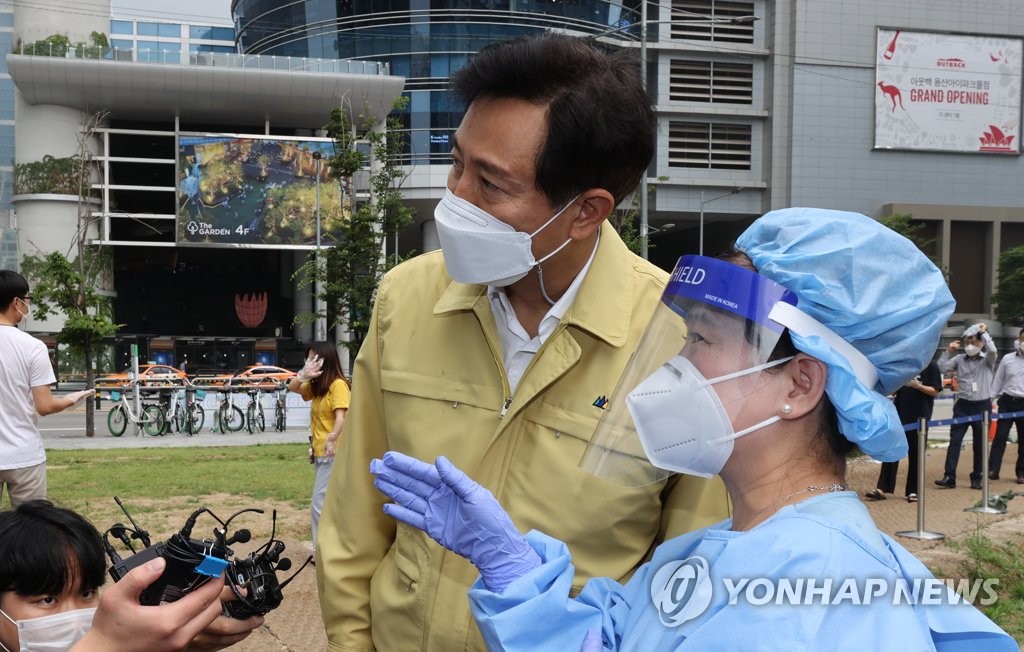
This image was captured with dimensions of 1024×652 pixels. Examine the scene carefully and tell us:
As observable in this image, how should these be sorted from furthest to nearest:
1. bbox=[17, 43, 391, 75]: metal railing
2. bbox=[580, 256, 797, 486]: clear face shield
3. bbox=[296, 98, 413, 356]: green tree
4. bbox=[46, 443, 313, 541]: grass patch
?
bbox=[17, 43, 391, 75]: metal railing < bbox=[296, 98, 413, 356]: green tree < bbox=[46, 443, 313, 541]: grass patch < bbox=[580, 256, 797, 486]: clear face shield

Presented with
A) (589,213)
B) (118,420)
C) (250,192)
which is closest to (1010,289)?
(250,192)

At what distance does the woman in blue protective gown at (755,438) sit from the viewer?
1.50 meters

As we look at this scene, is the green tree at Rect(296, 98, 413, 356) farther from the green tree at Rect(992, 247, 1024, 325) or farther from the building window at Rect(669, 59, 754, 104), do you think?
the green tree at Rect(992, 247, 1024, 325)

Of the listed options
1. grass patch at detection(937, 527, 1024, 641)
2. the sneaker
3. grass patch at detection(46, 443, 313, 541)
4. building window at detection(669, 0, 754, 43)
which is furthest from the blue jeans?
building window at detection(669, 0, 754, 43)

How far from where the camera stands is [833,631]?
133cm

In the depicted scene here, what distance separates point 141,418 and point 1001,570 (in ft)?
54.5

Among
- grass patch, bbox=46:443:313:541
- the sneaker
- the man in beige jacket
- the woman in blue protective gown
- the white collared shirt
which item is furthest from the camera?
the sneaker

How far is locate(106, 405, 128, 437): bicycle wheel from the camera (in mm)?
18688

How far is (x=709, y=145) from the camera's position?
46719mm

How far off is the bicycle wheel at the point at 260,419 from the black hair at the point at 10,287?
13.6 m

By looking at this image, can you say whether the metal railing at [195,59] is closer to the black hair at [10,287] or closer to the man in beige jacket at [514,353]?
the black hair at [10,287]

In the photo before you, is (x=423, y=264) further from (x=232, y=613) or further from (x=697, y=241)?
(x=697, y=241)

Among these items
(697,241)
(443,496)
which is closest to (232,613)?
(443,496)

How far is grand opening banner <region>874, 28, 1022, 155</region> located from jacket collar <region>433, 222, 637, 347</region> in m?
50.0
